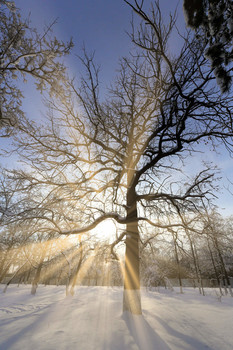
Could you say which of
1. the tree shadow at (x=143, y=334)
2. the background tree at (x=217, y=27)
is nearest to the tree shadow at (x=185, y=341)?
the tree shadow at (x=143, y=334)

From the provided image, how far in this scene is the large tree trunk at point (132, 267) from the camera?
546 centimetres

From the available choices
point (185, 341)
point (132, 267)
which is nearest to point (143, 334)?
point (185, 341)

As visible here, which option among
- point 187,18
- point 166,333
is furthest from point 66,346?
point 187,18

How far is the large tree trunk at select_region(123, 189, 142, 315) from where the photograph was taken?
17.9 feet

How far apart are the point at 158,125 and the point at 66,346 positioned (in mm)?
7301

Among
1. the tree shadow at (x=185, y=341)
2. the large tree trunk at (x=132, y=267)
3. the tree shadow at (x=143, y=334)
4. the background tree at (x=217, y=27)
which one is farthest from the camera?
the large tree trunk at (x=132, y=267)

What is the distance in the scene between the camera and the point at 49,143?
21.3ft

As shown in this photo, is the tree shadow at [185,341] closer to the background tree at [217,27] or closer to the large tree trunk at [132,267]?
the large tree trunk at [132,267]

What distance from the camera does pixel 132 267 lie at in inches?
236

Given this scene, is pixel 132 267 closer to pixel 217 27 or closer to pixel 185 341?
pixel 185 341

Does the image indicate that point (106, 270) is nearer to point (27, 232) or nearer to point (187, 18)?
point (27, 232)

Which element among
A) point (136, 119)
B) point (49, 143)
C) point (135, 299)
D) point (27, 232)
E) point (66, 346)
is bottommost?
point (66, 346)

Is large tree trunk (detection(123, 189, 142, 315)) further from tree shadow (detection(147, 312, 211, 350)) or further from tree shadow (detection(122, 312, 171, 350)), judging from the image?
tree shadow (detection(147, 312, 211, 350))

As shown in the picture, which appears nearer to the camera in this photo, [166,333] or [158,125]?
[166,333]
